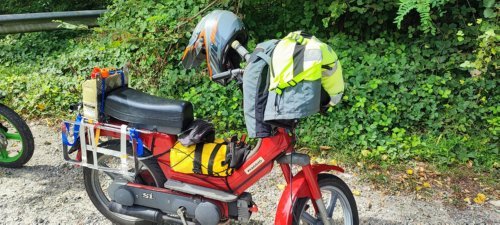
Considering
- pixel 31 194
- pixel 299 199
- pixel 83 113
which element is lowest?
pixel 31 194

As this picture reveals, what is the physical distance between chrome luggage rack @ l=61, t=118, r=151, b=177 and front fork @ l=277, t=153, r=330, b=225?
37.8 inches

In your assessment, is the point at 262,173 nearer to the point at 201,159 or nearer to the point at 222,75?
the point at 201,159

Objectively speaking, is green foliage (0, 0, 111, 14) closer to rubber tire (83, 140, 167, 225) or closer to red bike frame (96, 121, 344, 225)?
rubber tire (83, 140, 167, 225)

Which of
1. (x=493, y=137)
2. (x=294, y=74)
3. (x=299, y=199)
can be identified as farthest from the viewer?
(x=493, y=137)

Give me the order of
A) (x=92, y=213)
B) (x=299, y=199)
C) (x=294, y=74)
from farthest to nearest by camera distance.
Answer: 1. (x=92, y=213)
2. (x=299, y=199)
3. (x=294, y=74)

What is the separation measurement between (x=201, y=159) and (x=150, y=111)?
475mm

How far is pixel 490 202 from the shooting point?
3.98 meters

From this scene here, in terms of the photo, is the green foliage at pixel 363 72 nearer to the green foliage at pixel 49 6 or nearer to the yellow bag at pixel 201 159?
the yellow bag at pixel 201 159

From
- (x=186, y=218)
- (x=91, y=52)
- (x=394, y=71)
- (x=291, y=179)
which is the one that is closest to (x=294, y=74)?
(x=291, y=179)

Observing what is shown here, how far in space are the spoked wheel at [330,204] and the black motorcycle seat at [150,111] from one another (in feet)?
3.08

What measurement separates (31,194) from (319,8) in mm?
3591

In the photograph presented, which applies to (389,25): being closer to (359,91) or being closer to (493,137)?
(359,91)

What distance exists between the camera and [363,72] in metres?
5.12

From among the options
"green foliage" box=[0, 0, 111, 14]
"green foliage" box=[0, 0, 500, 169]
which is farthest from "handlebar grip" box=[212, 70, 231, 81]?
"green foliage" box=[0, 0, 111, 14]
